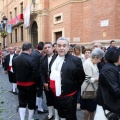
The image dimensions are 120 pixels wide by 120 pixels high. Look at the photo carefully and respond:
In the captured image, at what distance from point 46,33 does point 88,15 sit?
6.51 metres

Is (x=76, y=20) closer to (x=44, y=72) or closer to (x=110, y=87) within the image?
(x=44, y=72)

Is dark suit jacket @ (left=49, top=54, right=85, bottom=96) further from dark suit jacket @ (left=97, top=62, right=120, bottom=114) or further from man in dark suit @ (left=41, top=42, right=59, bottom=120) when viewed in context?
man in dark suit @ (left=41, top=42, right=59, bottom=120)

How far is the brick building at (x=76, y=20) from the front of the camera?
13.6 m

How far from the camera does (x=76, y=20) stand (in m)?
17.3

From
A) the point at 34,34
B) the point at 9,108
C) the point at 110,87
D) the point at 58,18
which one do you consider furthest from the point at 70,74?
the point at 34,34

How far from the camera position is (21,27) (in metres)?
29.9

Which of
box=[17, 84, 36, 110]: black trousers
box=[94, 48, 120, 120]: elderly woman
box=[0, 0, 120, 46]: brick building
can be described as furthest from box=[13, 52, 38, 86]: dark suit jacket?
box=[0, 0, 120, 46]: brick building

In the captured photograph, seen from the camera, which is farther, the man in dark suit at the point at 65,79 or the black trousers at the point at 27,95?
the black trousers at the point at 27,95

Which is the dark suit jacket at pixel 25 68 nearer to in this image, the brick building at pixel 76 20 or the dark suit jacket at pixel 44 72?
the dark suit jacket at pixel 44 72

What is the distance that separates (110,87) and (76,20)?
A: 14466 millimetres

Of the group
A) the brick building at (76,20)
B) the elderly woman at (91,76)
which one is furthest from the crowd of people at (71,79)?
the brick building at (76,20)

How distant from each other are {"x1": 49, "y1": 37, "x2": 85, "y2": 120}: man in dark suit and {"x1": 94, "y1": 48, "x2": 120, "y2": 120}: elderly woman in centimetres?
77

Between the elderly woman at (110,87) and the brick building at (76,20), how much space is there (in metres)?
10.2

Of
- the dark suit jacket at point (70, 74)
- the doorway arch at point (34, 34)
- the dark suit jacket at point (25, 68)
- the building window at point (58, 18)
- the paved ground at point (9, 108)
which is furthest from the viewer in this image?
the doorway arch at point (34, 34)
